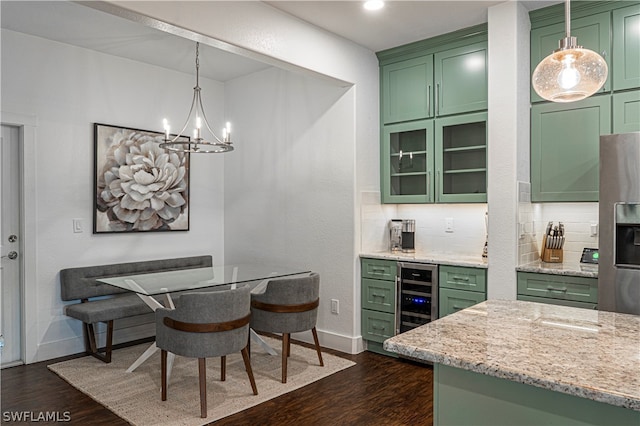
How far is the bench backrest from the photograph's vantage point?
396cm

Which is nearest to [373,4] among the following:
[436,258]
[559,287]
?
[436,258]

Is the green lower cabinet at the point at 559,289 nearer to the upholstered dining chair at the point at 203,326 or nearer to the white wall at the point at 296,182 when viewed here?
the white wall at the point at 296,182

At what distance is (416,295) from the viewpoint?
3.80m

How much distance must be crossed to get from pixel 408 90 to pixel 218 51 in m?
1.81

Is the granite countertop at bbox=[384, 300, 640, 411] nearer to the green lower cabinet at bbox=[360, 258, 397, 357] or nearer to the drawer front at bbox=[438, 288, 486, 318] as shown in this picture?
the drawer front at bbox=[438, 288, 486, 318]

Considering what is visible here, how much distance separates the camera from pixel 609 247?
2.77 metres

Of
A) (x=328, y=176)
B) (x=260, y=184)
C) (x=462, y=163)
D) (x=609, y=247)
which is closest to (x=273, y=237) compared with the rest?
(x=260, y=184)

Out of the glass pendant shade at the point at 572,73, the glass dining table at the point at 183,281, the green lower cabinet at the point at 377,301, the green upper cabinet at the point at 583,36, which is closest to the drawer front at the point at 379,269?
the green lower cabinet at the point at 377,301

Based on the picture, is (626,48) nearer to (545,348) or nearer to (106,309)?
(545,348)

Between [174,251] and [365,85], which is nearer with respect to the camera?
[365,85]

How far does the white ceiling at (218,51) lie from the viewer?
10.9ft

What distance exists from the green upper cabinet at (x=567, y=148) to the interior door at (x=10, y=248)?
4.24 metres

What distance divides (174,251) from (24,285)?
142cm

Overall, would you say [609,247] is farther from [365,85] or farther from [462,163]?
[365,85]
